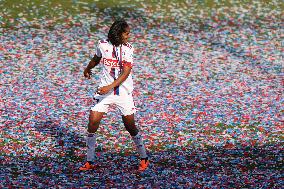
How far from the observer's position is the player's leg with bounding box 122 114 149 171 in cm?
1189

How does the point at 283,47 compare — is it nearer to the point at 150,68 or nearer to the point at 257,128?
the point at 150,68

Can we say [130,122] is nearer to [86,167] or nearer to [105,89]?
[105,89]

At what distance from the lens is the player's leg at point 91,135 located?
11750 millimetres

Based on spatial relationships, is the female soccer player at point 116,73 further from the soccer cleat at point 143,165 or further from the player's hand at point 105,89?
the soccer cleat at point 143,165

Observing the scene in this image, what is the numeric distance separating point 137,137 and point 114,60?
1.61m

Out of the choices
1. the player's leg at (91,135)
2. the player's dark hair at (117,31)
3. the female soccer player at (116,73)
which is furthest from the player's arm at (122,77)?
the player's leg at (91,135)

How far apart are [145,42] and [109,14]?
4.08 m

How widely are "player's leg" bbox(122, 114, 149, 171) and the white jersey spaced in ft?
1.76

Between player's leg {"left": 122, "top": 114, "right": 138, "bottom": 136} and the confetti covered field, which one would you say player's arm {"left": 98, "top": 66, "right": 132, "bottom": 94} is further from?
the confetti covered field

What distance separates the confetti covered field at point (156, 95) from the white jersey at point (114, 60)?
5.91 ft

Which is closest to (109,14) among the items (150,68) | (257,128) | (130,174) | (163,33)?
(163,33)

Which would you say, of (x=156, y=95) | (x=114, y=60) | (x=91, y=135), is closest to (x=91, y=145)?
(x=91, y=135)

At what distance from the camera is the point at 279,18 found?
29.8 metres

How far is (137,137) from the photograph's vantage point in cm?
1212
